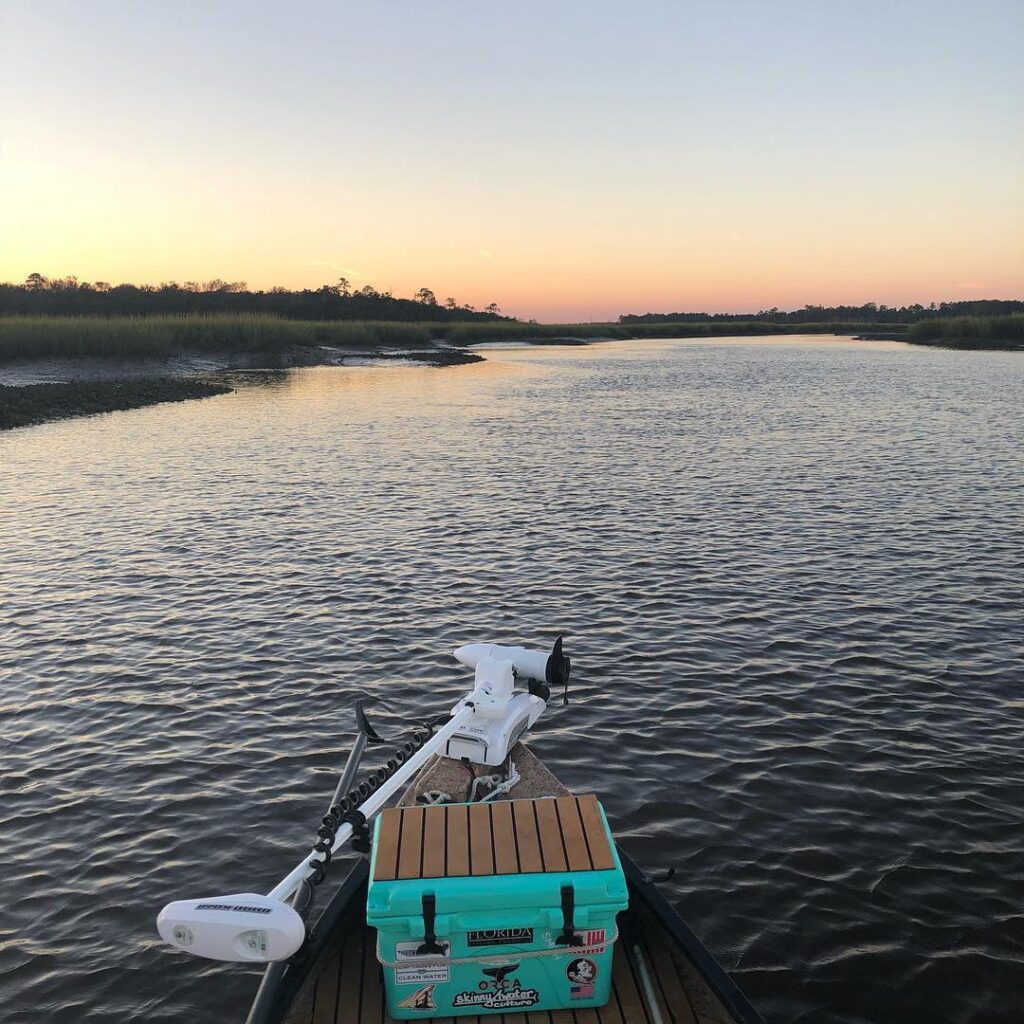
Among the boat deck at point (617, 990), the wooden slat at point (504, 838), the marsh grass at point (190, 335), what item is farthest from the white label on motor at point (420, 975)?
the marsh grass at point (190, 335)

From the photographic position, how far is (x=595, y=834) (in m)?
5.84

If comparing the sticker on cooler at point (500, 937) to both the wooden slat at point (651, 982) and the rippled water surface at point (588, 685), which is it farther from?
the rippled water surface at point (588, 685)

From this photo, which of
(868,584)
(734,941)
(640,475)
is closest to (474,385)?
(640,475)

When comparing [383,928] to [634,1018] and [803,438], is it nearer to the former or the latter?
[634,1018]

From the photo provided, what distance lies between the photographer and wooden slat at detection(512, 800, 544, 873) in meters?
5.54

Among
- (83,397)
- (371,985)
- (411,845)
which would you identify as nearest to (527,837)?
(411,845)

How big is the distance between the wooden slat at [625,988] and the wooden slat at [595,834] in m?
0.80

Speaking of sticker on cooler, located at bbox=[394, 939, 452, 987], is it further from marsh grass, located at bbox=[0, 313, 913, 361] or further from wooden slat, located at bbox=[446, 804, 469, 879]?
marsh grass, located at bbox=[0, 313, 913, 361]

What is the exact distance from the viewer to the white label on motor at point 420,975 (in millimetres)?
5426

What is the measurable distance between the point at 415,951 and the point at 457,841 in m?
0.70

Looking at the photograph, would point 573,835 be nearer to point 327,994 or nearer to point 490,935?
point 490,935

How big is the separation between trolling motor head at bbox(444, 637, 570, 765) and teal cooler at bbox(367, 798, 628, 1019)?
8.55 ft

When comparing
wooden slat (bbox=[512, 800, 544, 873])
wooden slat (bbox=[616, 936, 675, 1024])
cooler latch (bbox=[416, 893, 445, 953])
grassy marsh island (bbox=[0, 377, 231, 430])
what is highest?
wooden slat (bbox=[512, 800, 544, 873])

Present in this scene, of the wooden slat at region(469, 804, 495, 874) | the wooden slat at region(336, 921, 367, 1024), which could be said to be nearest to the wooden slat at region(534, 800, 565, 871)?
the wooden slat at region(469, 804, 495, 874)
